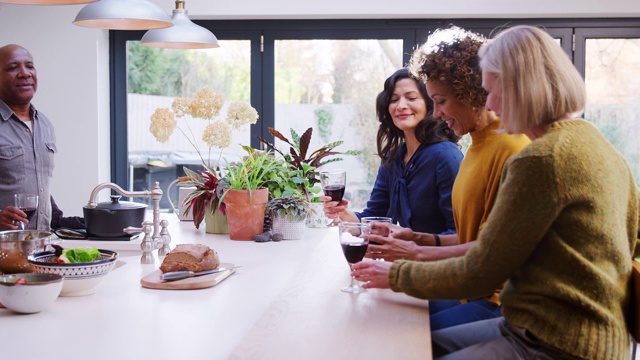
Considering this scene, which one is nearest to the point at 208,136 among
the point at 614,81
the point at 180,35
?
the point at 180,35

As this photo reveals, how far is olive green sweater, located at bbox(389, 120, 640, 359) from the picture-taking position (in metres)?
1.56

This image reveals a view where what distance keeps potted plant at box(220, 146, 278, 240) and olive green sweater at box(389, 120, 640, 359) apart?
1511 mm

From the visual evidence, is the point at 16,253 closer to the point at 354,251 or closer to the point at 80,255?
the point at 80,255

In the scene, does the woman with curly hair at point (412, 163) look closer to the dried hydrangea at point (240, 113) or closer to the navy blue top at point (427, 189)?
the navy blue top at point (427, 189)

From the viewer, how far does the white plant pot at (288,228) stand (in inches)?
121

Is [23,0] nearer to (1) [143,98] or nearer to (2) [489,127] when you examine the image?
(2) [489,127]

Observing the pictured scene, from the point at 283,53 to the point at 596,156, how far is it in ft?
13.4

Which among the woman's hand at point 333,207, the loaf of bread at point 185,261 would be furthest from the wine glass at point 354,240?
the woman's hand at point 333,207

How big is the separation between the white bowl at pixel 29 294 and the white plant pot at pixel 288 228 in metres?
1.30

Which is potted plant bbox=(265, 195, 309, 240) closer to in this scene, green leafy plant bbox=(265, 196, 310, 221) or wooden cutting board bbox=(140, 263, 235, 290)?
green leafy plant bbox=(265, 196, 310, 221)

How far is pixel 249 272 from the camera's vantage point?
2400 mm

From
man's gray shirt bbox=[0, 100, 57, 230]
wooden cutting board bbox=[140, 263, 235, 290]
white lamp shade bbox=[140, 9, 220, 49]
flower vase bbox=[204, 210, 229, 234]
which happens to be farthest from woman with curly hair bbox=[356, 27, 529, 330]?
man's gray shirt bbox=[0, 100, 57, 230]

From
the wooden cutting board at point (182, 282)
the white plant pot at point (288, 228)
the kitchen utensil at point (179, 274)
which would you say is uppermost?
the white plant pot at point (288, 228)

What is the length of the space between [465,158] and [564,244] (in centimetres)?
89
